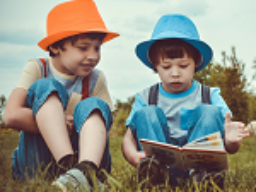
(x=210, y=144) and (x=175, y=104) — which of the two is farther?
(x=175, y=104)

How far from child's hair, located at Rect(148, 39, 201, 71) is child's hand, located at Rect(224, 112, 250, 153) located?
0.60 metres

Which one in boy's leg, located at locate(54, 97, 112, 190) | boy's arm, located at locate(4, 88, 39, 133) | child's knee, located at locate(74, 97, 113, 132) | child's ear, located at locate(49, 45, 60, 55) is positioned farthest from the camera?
child's ear, located at locate(49, 45, 60, 55)

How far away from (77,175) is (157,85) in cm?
115

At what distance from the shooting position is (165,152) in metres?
1.70

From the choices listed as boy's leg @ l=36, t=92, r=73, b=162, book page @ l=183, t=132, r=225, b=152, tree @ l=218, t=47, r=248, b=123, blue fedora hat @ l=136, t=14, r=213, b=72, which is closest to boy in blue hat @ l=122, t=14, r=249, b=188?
blue fedora hat @ l=136, t=14, r=213, b=72

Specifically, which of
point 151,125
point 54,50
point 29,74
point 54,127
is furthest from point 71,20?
point 151,125

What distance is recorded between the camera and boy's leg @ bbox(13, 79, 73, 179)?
6.18 ft

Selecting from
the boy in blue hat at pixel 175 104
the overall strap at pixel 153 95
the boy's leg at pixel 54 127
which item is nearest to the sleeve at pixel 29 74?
the boy's leg at pixel 54 127

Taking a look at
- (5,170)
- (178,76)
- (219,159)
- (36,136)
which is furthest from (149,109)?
(5,170)

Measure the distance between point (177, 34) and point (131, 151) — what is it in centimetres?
95

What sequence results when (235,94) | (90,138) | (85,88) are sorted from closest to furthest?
1. (90,138)
2. (85,88)
3. (235,94)

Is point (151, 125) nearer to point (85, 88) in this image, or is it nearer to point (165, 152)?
point (165, 152)

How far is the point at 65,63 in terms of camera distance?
225 cm

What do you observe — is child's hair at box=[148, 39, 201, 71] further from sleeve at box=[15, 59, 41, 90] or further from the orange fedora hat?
sleeve at box=[15, 59, 41, 90]
